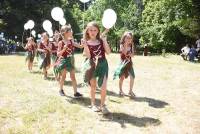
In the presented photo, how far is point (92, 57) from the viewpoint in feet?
28.6

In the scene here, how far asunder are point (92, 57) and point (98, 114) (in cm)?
120

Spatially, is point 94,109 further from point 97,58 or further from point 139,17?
point 139,17

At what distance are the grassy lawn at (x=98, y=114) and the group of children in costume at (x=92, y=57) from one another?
482 millimetres

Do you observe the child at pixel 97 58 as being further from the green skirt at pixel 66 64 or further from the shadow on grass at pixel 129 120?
the green skirt at pixel 66 64

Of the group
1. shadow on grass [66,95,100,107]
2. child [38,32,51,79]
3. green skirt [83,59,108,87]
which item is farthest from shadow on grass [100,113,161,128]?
child [38,32,51,79]

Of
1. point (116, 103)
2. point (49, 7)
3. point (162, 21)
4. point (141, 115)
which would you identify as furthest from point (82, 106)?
point (49, 7)

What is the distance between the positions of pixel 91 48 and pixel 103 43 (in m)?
0.29

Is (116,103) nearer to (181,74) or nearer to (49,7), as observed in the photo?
(181,74)

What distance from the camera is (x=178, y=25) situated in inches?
1515

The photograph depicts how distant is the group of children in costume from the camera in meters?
8.63

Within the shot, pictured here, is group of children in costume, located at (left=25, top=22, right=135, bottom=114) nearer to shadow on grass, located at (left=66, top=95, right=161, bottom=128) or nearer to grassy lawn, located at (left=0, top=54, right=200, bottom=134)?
shadow on grass, located at (left=66, top=95, right=161, bottom=128)

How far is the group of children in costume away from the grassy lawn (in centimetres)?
48

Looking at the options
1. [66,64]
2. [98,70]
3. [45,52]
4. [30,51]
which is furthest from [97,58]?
[30,51]

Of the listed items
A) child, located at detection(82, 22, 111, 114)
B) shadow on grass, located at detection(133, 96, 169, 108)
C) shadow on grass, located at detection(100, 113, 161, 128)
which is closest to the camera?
shadow on grass, located at detection(100, 113, 161, 128)
